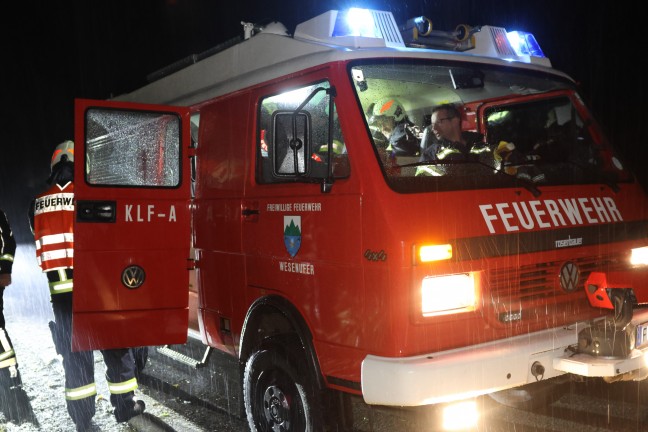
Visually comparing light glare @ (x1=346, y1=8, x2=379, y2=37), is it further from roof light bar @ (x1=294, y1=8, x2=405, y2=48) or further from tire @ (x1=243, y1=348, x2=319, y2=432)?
tire @ (x1=243, y1=348, x2=319, y2=432)

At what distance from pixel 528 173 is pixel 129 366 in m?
3.37

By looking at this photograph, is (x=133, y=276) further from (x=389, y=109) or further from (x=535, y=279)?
(x=535, y=279)

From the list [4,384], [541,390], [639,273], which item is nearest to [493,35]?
[639,273]

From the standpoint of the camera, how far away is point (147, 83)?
6.46 m

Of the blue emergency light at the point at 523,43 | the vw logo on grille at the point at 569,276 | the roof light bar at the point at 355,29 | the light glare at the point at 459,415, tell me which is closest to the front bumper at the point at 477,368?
the light glare at the point at 459,415

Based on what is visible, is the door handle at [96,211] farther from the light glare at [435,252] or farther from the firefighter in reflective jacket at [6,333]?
the light glare at [435,252]

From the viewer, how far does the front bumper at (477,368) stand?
316cm

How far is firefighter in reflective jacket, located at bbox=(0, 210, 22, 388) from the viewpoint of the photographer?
5.55 meters

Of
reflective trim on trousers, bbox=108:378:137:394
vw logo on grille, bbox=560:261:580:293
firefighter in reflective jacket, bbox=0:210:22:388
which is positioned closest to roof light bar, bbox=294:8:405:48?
vw logo on grille, bbox=560:261:580:293

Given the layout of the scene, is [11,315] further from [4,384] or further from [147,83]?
[147,83]

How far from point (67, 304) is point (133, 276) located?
2.47ft

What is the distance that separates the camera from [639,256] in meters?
4.12

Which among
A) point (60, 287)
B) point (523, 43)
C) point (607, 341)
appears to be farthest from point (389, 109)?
point (60, 287)

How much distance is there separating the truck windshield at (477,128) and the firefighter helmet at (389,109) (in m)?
0.01
